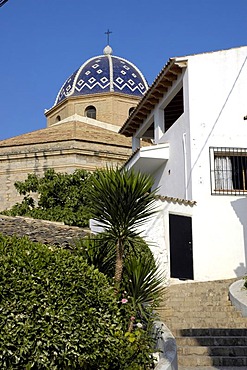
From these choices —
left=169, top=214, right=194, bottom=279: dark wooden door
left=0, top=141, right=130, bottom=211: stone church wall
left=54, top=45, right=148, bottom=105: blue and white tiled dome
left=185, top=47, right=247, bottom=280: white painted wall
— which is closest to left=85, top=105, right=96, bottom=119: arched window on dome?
left=54, top=45, right=148, bottom=105: blue and white tiled dome

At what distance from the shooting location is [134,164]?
20.1 m

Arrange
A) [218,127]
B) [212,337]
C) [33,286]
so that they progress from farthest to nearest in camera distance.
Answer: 1. [218,127]
2. [212,337]
3. [33,286]

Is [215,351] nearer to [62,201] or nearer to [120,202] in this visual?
[120,202]

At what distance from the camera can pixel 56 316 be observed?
21.2 feet

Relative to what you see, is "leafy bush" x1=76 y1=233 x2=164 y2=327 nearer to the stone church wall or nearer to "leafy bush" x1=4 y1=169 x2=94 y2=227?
"leafy bush" x1=4 y1=169 x2=94 y2=227

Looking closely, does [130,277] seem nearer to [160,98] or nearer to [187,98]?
[187,98]

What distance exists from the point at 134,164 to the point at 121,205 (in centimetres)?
1150

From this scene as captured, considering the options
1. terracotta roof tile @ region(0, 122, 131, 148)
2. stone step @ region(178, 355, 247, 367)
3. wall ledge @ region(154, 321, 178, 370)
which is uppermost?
terracotta roof tile @ region(0, 122, 131, 148)

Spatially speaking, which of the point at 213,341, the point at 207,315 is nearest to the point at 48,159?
the point at 207,315

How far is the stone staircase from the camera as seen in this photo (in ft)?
28.4

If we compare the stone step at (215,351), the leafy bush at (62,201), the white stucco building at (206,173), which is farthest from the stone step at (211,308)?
the leafy bush at (62,201)

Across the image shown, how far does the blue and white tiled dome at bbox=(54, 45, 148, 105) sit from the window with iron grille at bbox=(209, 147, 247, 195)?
24.6 meters

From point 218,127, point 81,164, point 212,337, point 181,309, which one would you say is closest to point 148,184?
point 212,337

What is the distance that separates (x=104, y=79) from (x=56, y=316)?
1456 inches
